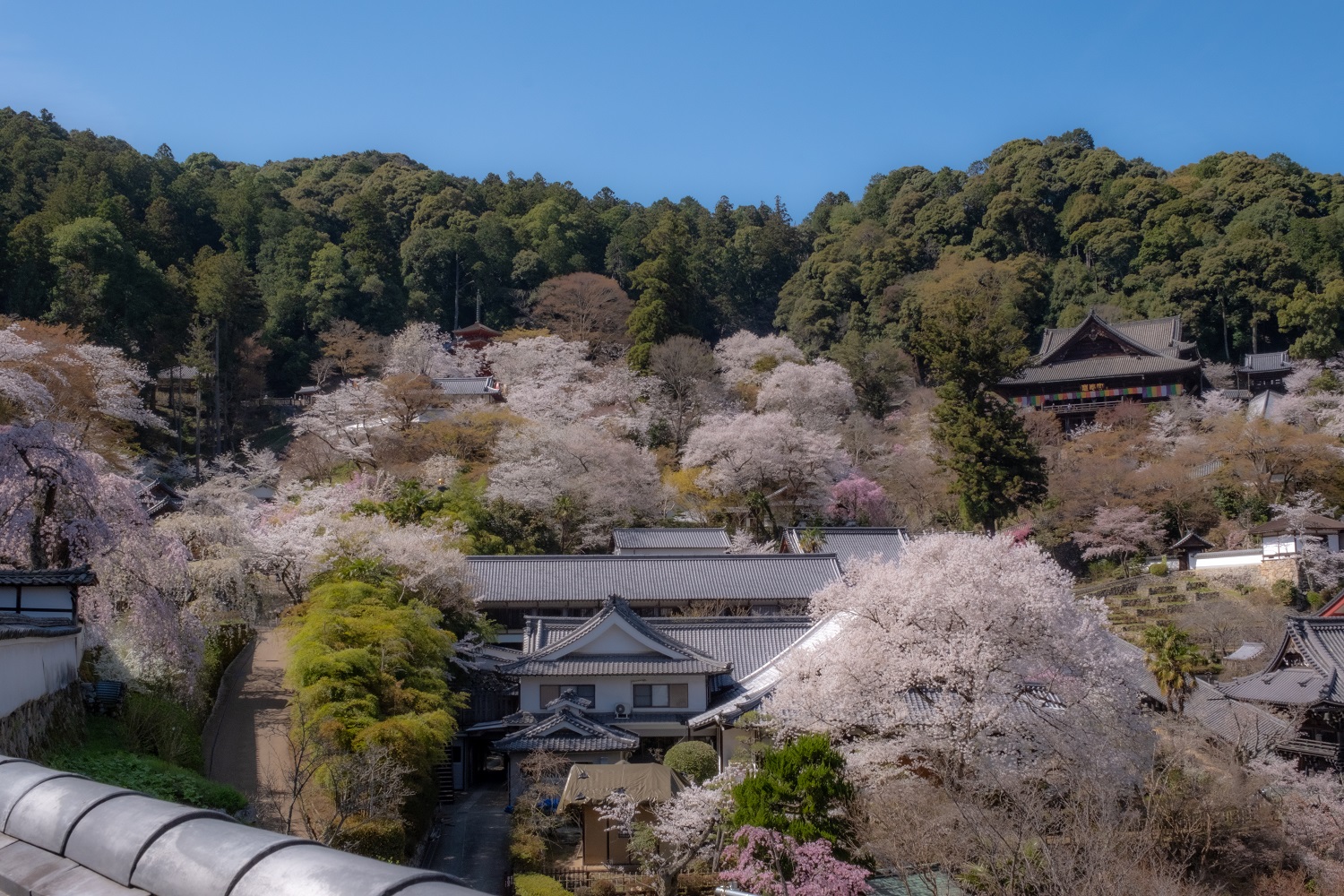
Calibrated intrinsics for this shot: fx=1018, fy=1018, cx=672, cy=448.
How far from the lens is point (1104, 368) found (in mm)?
39438

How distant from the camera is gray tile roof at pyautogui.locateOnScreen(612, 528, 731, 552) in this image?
2975cm

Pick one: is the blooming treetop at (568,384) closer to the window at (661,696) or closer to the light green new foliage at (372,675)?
the window at (661,696)

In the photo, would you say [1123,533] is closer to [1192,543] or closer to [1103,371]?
[1192,543]

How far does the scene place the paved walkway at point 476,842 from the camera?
49.7 ft

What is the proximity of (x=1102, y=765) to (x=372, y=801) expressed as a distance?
949cm

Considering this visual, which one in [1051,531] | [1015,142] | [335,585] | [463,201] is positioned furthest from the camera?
[1015,142]

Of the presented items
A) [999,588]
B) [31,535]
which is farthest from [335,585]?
[999,588]

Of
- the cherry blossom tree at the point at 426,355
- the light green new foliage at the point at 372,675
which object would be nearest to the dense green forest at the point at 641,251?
the cherry blossom tree at the point at 426,355

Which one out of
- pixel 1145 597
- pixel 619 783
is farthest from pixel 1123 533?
pixel 619 783

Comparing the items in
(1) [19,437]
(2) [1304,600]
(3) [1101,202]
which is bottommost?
(2) [1304,600]

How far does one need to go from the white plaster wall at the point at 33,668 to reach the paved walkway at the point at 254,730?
2982mm

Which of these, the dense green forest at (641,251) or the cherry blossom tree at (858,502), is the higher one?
the dense green forest at (641,251)

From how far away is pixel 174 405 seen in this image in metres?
38.7

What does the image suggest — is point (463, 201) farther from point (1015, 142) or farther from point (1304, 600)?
point (1304, 600)
